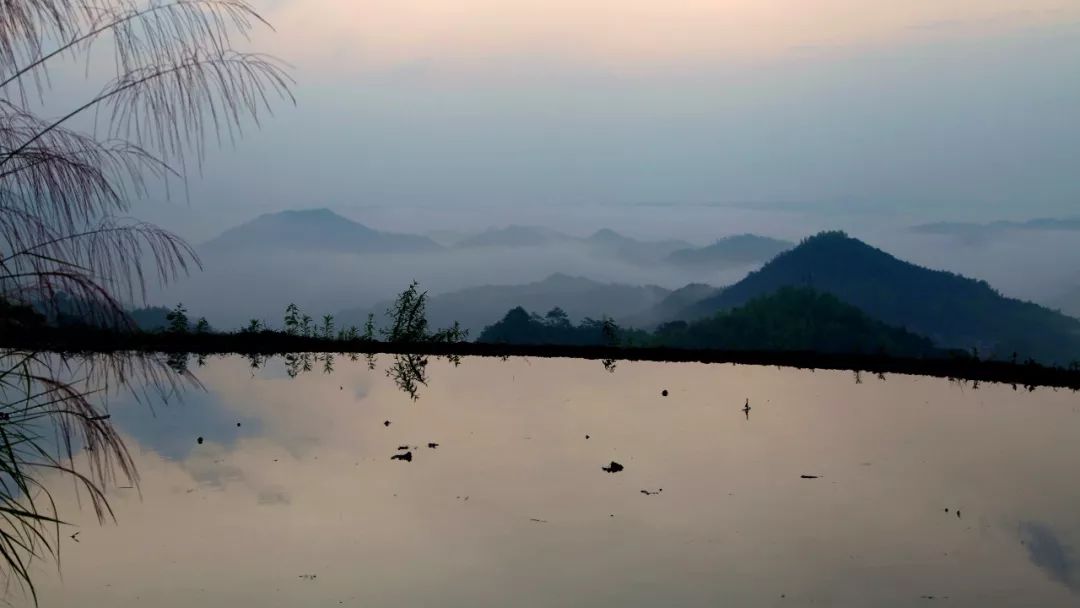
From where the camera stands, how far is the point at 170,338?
30.6 feet

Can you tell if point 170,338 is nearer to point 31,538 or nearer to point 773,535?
point 31,538

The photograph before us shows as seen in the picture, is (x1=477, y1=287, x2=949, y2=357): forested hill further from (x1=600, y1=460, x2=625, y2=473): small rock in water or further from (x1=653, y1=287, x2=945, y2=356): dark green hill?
(x1=600, y1=460, x2=625, y2=473): small rock in water

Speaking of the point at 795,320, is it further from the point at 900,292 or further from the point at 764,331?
the point at 900,292

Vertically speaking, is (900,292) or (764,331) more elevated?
(900,292)

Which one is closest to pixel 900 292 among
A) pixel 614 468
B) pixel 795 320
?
pixel 795 320

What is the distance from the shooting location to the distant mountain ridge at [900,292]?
1722 inches

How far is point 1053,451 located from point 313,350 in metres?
6.58

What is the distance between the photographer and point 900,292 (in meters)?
52.1

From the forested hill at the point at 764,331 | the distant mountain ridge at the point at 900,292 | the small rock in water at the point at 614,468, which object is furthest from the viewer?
the distant mountain ridge at the point at 900,292

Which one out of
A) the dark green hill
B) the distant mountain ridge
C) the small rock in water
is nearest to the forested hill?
the dark green hill

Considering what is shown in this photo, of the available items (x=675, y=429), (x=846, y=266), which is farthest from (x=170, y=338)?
(x=846, y=266)

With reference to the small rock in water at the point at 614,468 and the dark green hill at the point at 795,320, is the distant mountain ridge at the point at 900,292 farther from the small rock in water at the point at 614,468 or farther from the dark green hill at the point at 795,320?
the small rock in water at the point at 614,468

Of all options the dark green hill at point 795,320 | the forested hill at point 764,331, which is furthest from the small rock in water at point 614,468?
the dark green hill at point 795,320

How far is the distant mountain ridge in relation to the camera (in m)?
43.8
